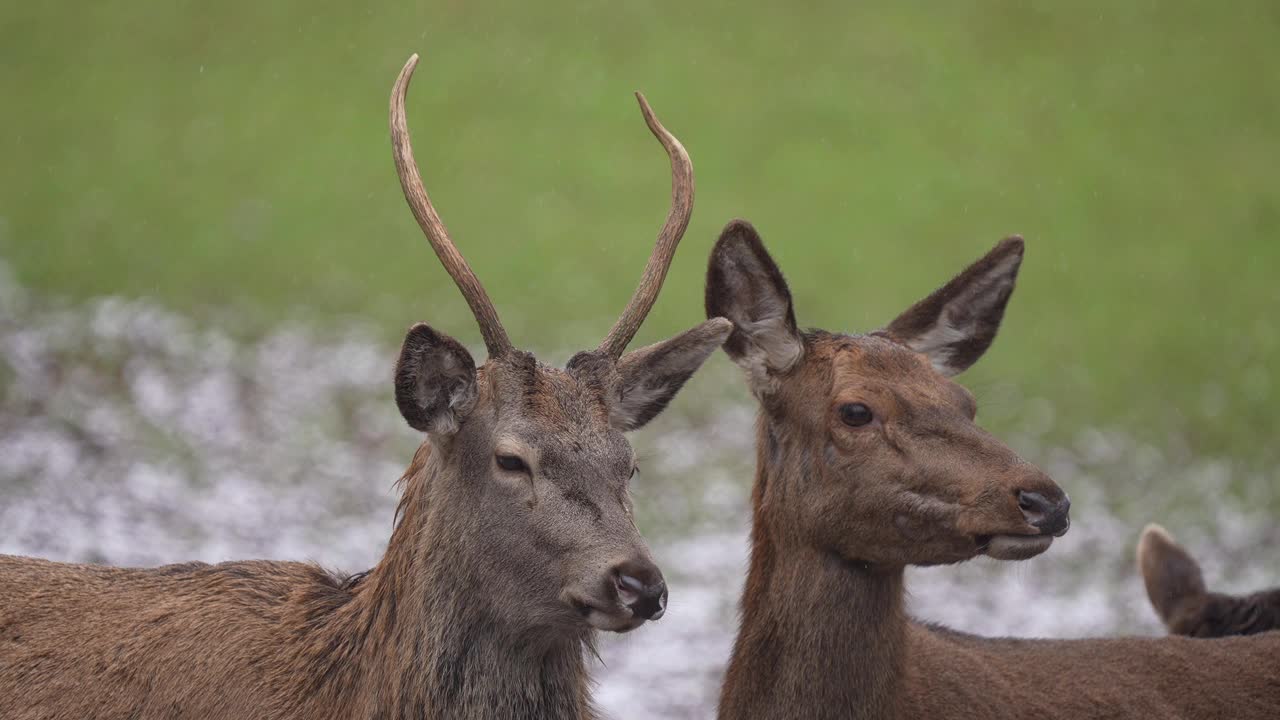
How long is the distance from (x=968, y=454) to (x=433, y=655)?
189cm

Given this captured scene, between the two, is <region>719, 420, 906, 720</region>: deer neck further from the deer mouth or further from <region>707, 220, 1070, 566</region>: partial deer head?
the deer mouth

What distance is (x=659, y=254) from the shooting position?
17.9ft

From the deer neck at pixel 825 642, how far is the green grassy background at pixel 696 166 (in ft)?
23.8

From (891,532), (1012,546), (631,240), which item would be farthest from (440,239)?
(631,240)

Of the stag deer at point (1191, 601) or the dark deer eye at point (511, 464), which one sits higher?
the stag deer at point (1191, 601)

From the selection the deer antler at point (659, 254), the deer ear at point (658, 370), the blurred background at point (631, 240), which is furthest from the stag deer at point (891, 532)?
the blurred background at point (631, 240)

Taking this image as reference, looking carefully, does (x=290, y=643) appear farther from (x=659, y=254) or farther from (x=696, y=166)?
(x=696, y=166)

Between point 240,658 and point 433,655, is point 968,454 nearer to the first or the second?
point 433,655

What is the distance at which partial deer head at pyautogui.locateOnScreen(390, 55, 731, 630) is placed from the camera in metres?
4.57

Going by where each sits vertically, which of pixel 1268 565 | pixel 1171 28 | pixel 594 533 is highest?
pixel 1171 28

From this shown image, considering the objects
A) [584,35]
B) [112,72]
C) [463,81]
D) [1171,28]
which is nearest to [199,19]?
[112,72]

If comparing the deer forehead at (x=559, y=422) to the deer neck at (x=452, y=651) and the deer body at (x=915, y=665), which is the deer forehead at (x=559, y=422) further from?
the deer body at (x=915, y=665)

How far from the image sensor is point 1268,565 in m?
10.5

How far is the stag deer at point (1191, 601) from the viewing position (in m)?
6.74
